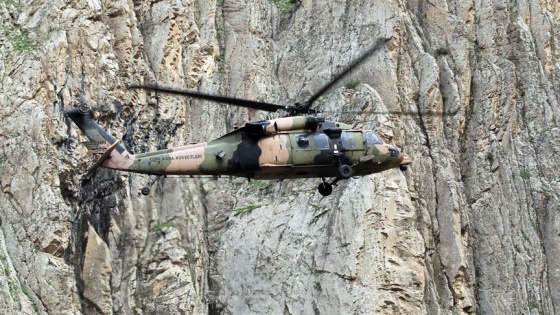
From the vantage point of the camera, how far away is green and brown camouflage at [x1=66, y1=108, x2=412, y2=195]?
68.7 feet

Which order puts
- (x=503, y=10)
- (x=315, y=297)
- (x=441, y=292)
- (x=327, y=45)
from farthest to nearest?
(x=503, y=10)
(x=327, y=45)
(x=441, y=292)
(x=315, y=297)

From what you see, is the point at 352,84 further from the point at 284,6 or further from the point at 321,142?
the point at 321,142

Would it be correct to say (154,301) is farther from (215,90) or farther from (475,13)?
(475,13)

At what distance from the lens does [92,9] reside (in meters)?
29.8

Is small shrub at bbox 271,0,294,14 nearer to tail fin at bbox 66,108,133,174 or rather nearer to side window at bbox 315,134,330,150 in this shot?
side window at bbox 315,134,330,150

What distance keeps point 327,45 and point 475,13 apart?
22.6 ft

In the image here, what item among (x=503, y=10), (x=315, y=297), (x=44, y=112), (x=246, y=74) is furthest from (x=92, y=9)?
(x=503, y=10)

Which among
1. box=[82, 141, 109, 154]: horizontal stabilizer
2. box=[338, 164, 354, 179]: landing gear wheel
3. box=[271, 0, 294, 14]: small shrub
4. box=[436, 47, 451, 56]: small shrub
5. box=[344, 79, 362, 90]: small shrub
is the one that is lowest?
box=[338, 164, 354, 179]: landing gear wheel

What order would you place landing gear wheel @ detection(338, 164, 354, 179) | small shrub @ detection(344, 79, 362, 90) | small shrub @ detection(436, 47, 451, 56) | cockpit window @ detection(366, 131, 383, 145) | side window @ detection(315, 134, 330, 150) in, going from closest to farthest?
1. landing gear wheel @ detection(338, 164, 354, 179)
2. side window @ detection(315, 134, 330, 150)
3. cockpit window @ detection(366, 131, 383, 145)
4. small shrub @ detection(344, 79, 362, 90)
5. small shrub @ detection(436, 47, 451, 56)

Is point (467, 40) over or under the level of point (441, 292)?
over

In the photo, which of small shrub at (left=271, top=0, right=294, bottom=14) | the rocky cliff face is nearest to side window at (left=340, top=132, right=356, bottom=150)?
the rocky cliff face

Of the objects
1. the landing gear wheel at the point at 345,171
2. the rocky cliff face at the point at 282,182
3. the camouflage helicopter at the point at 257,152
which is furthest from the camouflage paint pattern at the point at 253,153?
the rocky cliff face at the point at 282,182

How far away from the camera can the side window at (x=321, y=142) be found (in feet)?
70.8

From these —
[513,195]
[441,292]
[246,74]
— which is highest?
[246,74]
